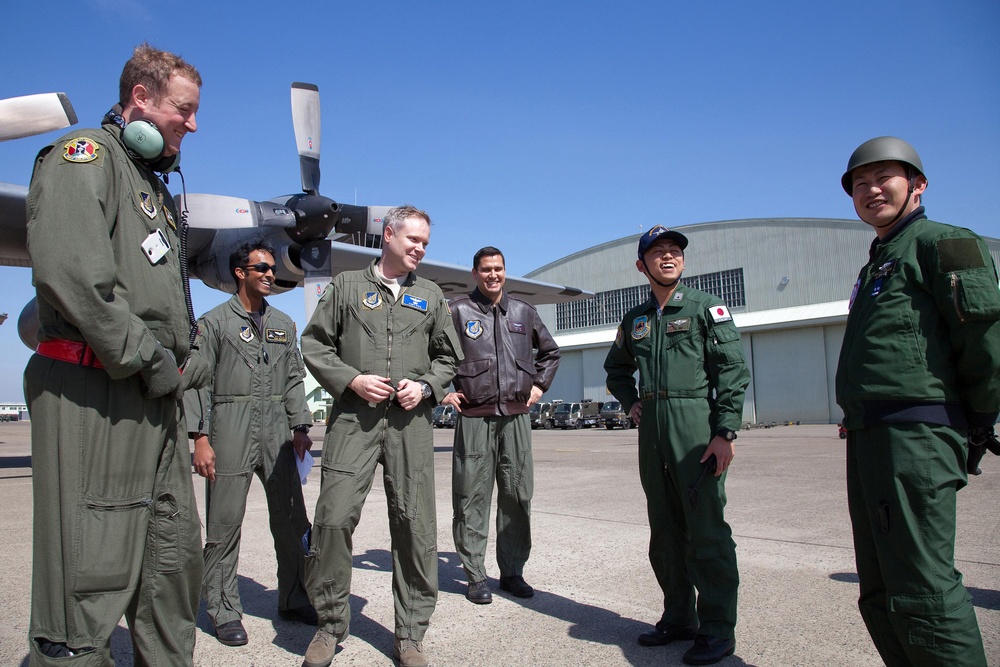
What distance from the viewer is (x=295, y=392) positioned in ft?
13.3

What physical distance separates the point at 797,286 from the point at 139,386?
1560 inches

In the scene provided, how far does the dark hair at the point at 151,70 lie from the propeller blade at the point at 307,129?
986 cm

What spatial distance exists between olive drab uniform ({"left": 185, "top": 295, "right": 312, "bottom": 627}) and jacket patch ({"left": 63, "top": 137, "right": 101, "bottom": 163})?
5.62 feet

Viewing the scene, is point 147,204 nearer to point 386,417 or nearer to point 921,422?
point 386,417

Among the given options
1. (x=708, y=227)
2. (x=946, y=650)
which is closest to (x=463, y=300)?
(x=946, y=650)

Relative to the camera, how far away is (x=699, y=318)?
11.4 ft

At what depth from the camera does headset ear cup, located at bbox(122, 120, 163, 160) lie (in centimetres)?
220

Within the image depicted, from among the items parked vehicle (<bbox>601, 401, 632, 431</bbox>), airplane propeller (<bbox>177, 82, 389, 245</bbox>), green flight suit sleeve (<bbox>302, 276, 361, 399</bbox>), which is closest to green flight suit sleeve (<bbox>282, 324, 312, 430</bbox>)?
green flight suit sleeve (<bbox>302, 276, 361, 399</bbox>)

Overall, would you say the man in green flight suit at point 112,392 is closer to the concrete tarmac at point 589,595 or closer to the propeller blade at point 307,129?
the concrete tarmac at point 589,595

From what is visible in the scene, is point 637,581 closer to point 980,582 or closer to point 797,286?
point 980,582

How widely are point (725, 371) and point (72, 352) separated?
9.02ft

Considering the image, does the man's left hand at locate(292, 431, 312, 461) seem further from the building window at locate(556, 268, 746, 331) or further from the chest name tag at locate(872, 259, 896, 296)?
the building window at locate(556, 268, 746, 331)

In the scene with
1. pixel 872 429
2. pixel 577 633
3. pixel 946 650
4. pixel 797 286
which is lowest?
pixel 577 633

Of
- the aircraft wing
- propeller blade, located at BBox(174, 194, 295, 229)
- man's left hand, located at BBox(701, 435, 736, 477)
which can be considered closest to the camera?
man's left hand, located at BBox(701, 435, 736, 477)
